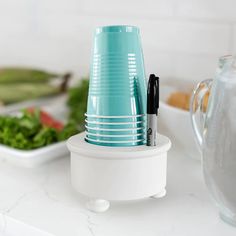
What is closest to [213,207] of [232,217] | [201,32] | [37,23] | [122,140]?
[232,217]

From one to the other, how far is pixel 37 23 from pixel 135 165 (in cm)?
95

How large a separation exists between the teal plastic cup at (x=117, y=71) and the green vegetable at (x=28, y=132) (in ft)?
0.81

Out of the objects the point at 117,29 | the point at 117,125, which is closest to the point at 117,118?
the point at 117,125

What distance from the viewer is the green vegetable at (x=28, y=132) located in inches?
32.0

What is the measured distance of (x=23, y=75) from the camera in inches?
51.9

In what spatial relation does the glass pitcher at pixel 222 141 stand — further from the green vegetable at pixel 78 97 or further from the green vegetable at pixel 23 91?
the green vegetable at pixel 23 91

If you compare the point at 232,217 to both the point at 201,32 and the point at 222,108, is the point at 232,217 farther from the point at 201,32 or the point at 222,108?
the point at 201,32

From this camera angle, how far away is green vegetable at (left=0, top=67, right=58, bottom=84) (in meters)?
1.30

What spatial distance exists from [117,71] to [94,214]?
0.18 metres

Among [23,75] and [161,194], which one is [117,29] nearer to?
[161,194]

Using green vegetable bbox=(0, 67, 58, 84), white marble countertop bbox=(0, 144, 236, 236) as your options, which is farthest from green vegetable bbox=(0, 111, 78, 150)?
green vegetable bbox=(0, 67, 58, 84)

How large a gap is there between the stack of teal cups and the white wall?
16.6 inches

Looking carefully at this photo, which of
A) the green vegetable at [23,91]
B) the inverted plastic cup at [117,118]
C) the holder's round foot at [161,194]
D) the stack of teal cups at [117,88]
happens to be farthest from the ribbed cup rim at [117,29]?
the green vegetable at [23,91]

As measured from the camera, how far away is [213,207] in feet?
2.08
